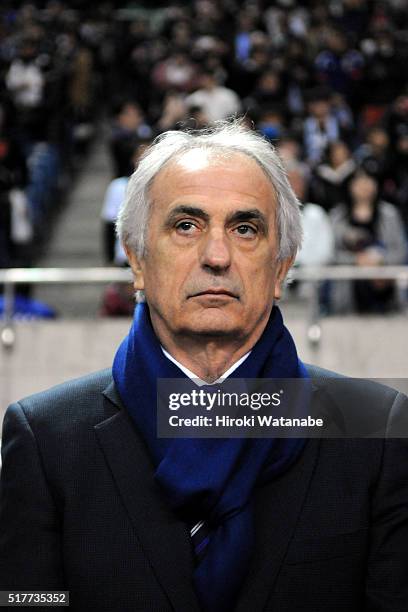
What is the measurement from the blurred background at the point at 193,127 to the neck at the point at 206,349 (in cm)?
65

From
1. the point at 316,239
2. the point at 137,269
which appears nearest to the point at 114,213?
the point at 316,239

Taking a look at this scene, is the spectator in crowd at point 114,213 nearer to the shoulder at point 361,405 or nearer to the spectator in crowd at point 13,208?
the spectator in crowd at point 13,208

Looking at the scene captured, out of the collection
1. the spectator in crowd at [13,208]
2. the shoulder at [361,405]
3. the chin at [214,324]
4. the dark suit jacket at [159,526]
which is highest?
the chin at [214,324]

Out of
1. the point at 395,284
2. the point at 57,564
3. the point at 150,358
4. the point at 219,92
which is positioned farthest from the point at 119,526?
the point at 219,92

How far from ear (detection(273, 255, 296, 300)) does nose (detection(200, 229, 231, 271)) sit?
164mm

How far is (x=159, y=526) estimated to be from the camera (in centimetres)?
221

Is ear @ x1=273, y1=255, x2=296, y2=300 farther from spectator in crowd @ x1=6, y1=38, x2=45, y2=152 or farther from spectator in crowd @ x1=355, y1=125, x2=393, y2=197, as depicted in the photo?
spectator in crowd @ x1=6, y1=38, x2=45, y2=152

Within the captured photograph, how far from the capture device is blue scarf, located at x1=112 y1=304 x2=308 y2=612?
2.13m

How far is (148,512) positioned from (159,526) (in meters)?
0.03

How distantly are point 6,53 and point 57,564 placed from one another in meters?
12.6

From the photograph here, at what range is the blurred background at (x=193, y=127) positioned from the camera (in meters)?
6.68

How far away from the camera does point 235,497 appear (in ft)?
7.02

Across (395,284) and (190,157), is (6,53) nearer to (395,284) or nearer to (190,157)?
(395,284)

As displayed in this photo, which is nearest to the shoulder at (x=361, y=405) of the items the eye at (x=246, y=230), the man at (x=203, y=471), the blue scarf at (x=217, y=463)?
the man at (x=203, y=471)
